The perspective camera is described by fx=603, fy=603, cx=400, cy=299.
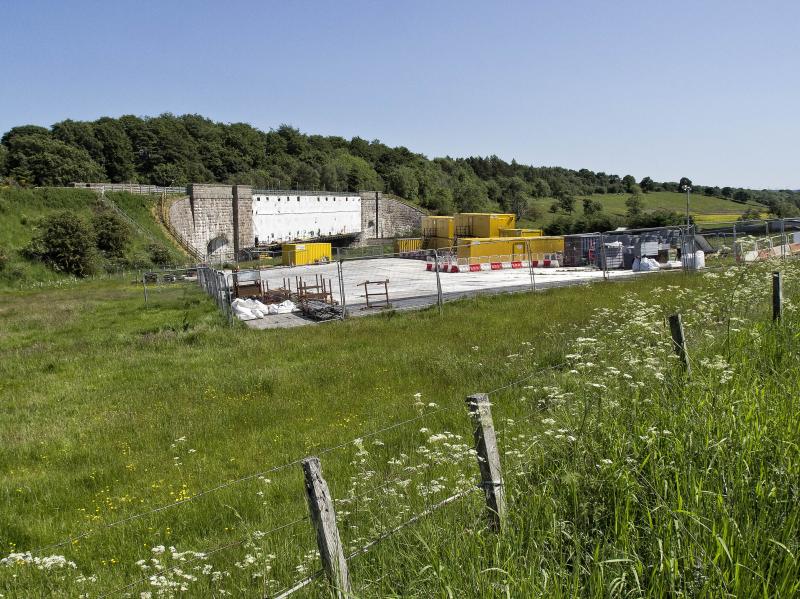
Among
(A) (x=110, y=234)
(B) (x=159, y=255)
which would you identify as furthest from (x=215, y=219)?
(A) (x=110, y=234)

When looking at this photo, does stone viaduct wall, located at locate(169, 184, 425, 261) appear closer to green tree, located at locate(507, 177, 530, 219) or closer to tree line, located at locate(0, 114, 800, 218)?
tree line, located at locate(0, 114, 800, 218)

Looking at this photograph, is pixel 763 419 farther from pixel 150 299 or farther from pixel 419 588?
pixel 150 299

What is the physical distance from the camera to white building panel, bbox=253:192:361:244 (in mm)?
68000

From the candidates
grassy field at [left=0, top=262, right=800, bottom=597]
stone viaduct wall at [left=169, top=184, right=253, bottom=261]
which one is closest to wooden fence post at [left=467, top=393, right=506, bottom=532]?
grassy field at [left=0, top=262, right=800, bottom=597]

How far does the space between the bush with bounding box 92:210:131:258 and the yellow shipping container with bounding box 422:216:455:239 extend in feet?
86.8

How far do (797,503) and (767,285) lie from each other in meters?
7.59

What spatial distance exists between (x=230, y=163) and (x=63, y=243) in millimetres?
77493

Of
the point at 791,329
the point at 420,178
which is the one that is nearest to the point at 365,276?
the point at 791,329

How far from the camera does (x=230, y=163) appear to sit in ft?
382

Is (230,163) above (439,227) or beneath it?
above

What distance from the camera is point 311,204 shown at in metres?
73.8

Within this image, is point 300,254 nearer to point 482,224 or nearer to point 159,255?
point 159,255

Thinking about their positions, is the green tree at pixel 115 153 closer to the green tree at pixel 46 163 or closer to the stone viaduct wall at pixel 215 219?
the green tree at pixel 46 163

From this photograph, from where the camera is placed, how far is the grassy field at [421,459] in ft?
10.0
